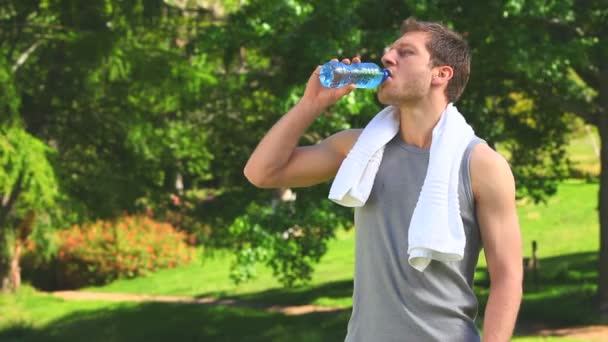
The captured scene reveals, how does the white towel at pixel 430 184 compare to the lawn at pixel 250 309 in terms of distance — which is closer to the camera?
the white towel at pixel 430 184

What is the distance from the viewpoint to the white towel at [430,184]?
2.83m

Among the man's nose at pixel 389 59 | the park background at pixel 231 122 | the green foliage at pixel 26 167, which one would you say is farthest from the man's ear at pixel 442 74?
the green foliage at pixel 26 167

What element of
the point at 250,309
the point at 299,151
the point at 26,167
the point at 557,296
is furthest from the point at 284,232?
the point at 299,151

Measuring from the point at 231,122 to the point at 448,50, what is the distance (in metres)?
12.4

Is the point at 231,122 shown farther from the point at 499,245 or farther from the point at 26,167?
the point at 499,245

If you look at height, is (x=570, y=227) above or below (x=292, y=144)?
below

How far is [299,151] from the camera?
3225 millimetres

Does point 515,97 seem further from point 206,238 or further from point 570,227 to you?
point 570,227

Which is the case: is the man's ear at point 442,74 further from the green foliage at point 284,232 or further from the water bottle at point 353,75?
the green foliage at point 284,232

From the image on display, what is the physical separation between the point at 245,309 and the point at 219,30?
639cm

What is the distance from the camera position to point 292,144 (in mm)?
3162

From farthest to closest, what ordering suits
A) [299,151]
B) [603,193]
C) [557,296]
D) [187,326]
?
[557,296] → [187,326] → [603,193] → [299,151]

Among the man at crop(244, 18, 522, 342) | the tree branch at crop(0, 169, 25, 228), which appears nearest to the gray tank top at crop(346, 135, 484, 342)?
the man at crop(244, 18, 522, 342)

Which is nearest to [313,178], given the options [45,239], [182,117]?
[182,117]
